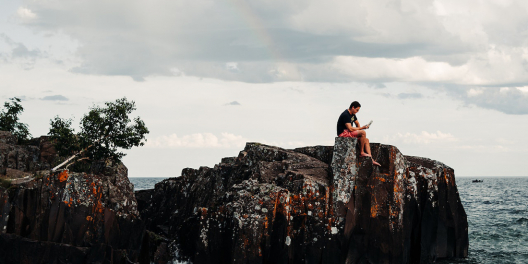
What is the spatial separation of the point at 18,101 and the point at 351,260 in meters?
42.8

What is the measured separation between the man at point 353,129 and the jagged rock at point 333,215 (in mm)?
470

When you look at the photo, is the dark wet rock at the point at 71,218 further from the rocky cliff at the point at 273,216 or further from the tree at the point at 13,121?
the tree at the point at 13,121

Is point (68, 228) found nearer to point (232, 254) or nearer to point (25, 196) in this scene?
point (25, 196)

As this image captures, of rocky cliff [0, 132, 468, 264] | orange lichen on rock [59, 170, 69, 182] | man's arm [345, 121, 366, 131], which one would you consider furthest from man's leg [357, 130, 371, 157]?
orange lichen on rock [59, 170, 69, 182]

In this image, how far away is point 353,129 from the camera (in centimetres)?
2475

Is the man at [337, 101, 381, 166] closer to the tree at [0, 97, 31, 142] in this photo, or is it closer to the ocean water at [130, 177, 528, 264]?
the ocean water at [130, 177, 528, 264]

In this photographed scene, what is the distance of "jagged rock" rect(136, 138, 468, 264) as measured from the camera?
22.5m

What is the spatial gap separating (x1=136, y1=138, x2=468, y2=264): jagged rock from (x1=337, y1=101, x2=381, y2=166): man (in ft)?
1.54

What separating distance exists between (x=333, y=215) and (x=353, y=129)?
174 inches

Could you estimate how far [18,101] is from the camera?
2076 inches

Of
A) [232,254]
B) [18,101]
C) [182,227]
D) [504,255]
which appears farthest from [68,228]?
[18,101]

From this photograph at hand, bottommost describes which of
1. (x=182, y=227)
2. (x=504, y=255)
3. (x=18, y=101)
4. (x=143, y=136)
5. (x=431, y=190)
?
(x=504, y=255)

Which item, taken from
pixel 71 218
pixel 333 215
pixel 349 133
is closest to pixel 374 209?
pixel 333 215

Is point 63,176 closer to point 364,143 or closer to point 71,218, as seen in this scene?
point 71,218
